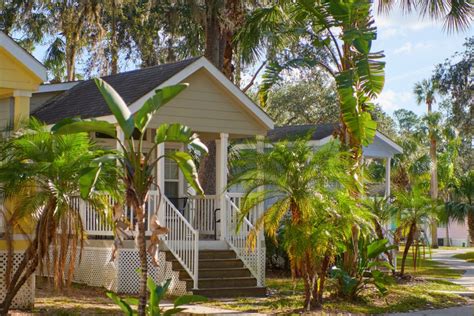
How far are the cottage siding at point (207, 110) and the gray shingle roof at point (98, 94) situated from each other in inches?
22.4

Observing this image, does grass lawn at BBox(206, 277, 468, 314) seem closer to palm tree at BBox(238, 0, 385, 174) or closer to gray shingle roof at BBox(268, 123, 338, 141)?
palm tree at BBox(238, 0, 385, 174)

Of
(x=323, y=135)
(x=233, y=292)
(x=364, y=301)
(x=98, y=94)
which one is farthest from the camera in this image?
(x=323, y=135)

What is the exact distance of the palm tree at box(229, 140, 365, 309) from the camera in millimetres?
15672

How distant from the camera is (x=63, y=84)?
2309cm

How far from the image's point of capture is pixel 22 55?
53.0 feet

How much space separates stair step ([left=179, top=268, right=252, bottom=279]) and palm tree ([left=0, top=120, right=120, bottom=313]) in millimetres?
4950

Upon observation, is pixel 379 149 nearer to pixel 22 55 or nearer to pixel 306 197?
pixel 306 197

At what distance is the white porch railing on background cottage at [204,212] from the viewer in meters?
21.4

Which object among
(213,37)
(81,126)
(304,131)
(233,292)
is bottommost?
(233,292)

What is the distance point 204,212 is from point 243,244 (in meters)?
2.50

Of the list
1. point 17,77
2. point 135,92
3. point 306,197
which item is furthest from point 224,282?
point 17,77

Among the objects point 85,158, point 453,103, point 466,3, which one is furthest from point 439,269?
point 85,158

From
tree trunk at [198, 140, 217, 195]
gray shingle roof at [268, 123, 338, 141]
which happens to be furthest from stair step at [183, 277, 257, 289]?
gray shingle roof at [268, 123, 338, 141]

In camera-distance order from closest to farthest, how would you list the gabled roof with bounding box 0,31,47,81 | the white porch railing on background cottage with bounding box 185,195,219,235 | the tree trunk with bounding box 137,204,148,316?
the tree trunk with bounding box 137,204,148,316, the gabled roof with bounding box 0,31,47,81, the white porch railing on background cottage with bounding box 185,195,219,235
